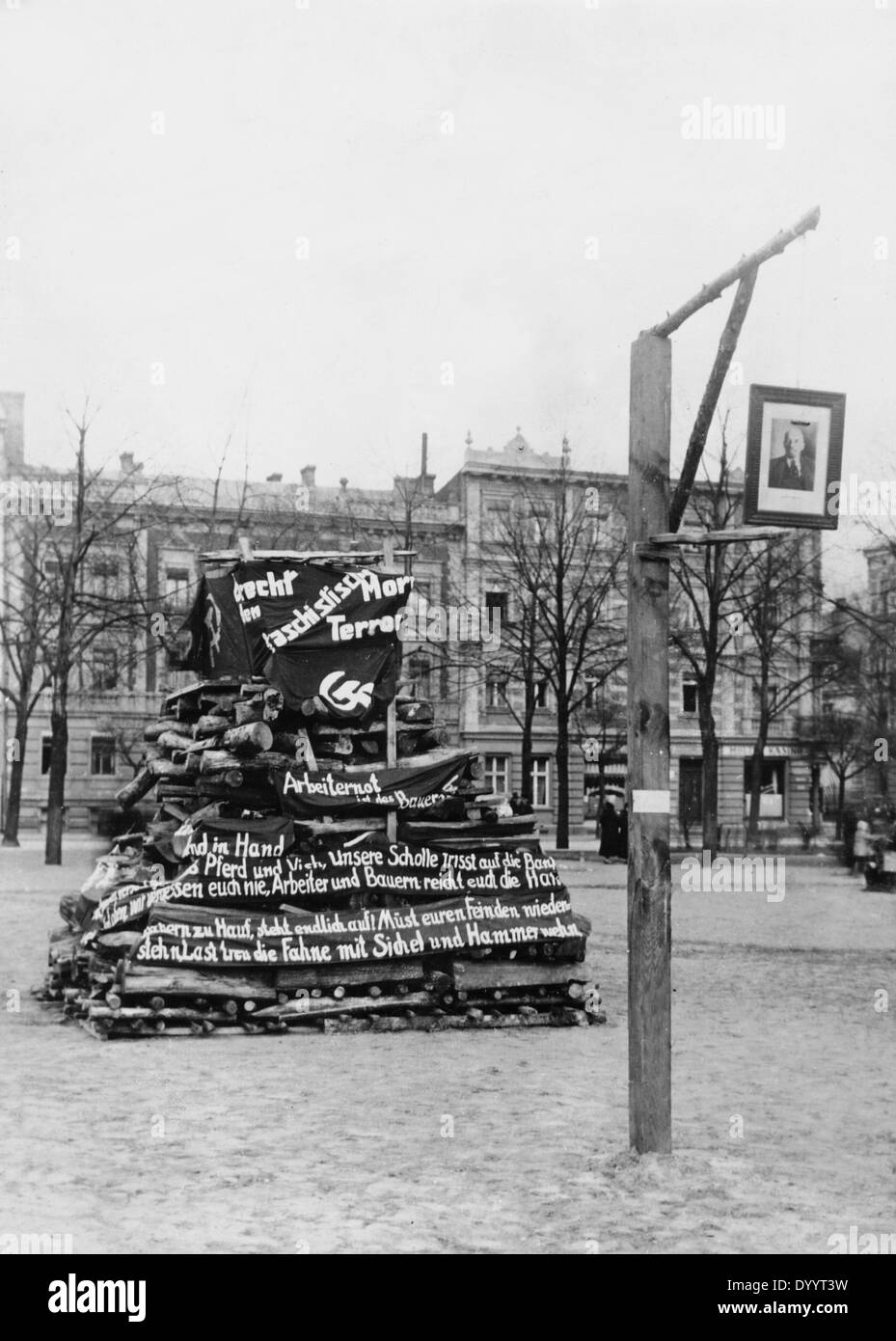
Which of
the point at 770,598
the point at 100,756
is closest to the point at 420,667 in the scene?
the point at 770,598

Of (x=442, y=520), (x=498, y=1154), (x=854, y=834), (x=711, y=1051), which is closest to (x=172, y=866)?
(x=711, y=1051)

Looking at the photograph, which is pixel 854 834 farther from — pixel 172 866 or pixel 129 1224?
pixel 129 1224

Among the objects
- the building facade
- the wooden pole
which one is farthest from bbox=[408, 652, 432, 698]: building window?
the wooden pole

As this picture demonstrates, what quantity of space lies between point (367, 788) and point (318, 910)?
1.16 metres

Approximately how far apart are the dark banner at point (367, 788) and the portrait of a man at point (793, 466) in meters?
6.49

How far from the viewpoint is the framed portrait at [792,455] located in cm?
691

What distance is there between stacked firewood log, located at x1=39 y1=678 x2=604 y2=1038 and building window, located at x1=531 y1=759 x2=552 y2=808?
45669 mm

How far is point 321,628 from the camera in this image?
1315cm

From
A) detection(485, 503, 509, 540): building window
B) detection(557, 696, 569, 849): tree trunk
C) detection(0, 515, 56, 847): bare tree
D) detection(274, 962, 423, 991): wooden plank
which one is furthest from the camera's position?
detection(485, 503, 509, 540): building window

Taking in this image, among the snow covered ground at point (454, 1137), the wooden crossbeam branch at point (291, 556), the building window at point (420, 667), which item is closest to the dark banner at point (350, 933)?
the snow covered ground at point (454, 1137)

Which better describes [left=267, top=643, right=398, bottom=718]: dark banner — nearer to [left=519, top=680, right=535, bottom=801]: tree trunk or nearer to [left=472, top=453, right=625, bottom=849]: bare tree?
[left=472, top=453, right=625, bottom=849]: bare tree

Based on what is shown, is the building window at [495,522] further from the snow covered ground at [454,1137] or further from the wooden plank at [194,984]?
the wooden plank at [194,984]

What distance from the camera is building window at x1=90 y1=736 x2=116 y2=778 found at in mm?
55719
